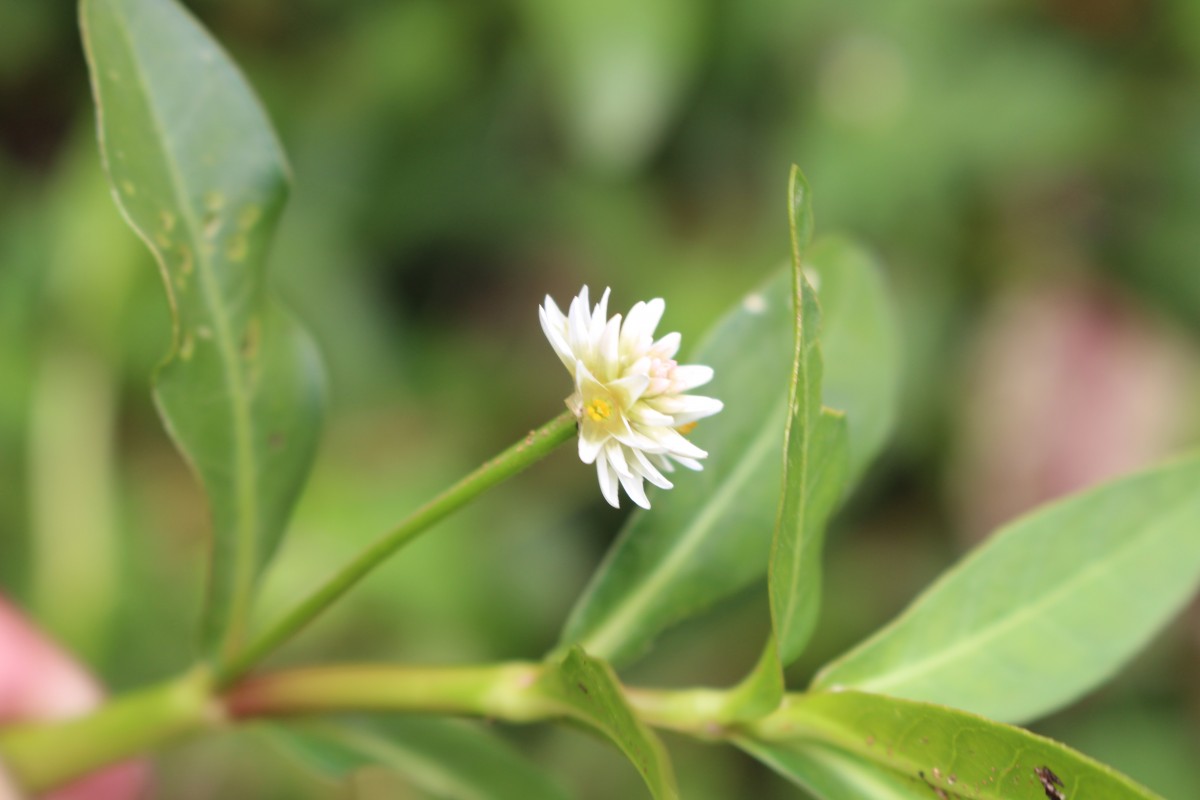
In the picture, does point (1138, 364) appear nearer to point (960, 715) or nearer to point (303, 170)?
point (303, 170)

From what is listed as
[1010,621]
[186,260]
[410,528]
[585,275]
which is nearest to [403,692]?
[410,528]

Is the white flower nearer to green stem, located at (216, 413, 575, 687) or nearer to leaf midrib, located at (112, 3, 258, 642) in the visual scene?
green stem, located at (216, 413, 575, 687)

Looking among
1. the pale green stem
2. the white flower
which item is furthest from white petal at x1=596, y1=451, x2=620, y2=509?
the pale green stem

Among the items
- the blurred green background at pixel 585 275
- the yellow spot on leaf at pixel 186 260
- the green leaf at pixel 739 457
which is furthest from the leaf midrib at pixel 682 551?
the blurred green background at pixel 585 275

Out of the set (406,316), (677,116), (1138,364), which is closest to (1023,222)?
(1138,364)

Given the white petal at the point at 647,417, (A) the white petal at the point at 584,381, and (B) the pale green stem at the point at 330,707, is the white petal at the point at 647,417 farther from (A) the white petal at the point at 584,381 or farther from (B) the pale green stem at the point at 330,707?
(B) the pale green stem at the point at 330,707
